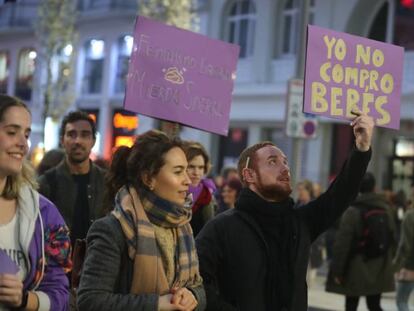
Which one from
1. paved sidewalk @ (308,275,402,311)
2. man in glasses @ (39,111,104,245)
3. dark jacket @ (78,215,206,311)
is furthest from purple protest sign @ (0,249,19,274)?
paved sidewalk @ (308,275,402,311)

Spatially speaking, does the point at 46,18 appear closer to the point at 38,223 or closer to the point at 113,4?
the point at 113,4

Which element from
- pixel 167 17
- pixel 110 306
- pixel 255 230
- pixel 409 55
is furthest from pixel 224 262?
pixel 167 17

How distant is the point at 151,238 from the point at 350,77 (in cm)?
217

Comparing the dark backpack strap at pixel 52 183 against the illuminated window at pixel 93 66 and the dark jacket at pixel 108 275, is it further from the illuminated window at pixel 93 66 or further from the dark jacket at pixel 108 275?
the illuminated window at pixel 93 66

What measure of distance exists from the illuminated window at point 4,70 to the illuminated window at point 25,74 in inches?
47.7

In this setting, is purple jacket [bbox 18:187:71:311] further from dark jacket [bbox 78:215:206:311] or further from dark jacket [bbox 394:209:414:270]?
dark jacket [bbox 394:209:414:270]

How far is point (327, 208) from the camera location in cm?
474

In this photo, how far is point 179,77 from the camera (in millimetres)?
5449

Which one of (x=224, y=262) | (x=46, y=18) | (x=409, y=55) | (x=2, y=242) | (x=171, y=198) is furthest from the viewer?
(x=46, y=18)

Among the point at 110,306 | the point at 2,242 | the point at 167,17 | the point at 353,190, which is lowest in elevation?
the point at 110,306

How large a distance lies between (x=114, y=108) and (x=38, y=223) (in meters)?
28.9

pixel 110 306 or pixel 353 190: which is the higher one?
pixel 353 190

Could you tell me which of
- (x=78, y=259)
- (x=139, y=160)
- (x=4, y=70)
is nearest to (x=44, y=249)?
(x=139, y=160)

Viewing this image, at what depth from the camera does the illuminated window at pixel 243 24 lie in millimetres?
26959
